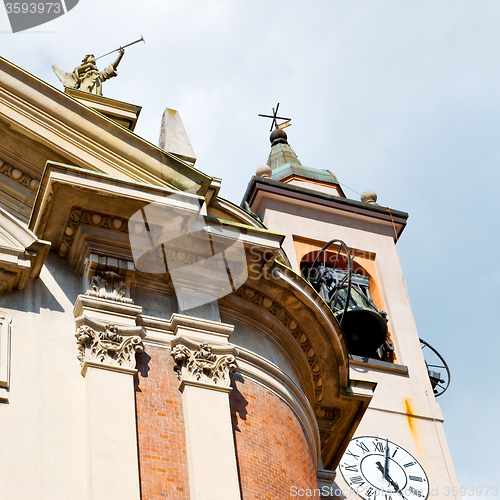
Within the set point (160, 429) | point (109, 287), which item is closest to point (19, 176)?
point (109, 287)

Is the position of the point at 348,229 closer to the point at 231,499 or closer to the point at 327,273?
the point at 327,273

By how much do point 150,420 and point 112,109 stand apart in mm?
6161

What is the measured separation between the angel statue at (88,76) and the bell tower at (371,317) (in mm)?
6112

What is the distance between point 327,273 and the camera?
26953 millimetres

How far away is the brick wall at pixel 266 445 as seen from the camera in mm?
11211

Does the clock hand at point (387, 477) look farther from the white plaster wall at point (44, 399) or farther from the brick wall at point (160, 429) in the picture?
the white plaster wall at point (44, 399)

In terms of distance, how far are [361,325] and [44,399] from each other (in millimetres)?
15586

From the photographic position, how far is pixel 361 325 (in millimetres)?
25359

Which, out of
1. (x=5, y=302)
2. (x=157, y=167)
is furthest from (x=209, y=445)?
(x=157, y=167)

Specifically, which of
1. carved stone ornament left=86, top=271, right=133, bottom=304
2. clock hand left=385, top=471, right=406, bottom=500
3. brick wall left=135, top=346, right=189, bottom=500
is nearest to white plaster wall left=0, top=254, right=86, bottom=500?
carved stone ornament left=86, top=271, right=133, bottom=304

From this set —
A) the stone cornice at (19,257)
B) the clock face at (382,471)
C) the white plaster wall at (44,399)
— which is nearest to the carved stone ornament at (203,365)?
the white plaster wall at (44,399)

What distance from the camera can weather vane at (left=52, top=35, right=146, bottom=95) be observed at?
16.0m

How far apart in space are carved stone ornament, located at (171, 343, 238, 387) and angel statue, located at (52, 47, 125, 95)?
5.87m

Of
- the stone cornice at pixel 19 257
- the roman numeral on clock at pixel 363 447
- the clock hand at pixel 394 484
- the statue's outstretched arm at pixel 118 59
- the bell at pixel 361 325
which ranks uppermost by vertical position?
the statue's outstretched arm at pixel 118 59
